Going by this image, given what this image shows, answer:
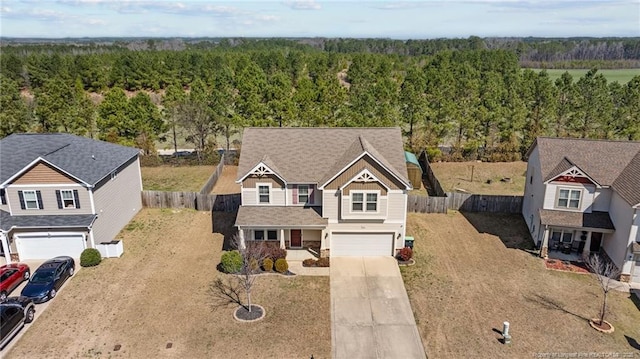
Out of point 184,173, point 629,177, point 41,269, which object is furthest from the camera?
point 184,173

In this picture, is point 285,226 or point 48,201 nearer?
point 285,226

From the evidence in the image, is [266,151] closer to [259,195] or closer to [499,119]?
[259,195]

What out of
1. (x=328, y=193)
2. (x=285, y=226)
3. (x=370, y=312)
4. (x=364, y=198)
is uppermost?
(x=328, y=193)

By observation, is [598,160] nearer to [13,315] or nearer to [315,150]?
[315,150]

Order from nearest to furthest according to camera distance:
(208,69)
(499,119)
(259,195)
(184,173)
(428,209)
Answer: (259,195)
(428,209)
(184,173)
(499,119)
(208,69)

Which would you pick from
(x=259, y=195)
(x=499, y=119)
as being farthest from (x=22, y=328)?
(x=499, y=119)

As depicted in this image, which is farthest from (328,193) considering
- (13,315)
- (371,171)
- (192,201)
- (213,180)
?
(213,180)
